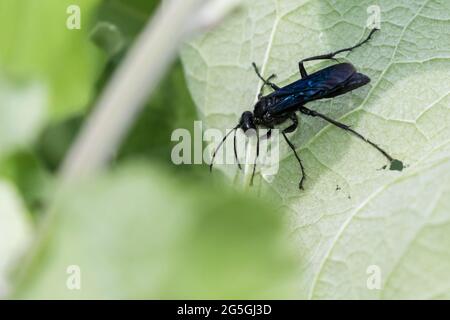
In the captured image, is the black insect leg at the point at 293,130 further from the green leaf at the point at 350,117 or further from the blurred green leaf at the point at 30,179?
the blurred green leaf at the point at 30,179

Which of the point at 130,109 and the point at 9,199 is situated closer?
the point at 130,109

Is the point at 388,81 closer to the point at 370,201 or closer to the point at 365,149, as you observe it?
the point at 365,149

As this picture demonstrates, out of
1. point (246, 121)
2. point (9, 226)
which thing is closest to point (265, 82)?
point (246, 121)

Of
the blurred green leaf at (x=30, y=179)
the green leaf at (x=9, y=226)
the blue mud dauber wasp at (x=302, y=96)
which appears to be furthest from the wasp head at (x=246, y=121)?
the green leaf at (x=9, y=226)

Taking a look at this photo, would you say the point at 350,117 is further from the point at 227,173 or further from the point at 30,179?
the point at 30,179
